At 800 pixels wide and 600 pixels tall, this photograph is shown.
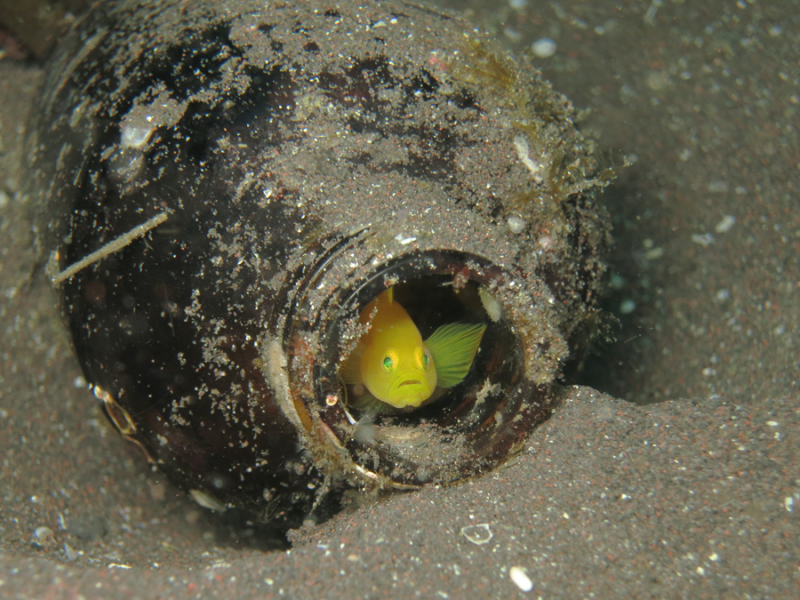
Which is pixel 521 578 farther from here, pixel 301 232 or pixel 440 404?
pixel 301 232

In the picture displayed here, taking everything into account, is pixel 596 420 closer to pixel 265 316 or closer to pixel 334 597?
pixel 334 597

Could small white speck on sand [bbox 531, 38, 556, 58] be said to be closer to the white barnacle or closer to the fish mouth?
the white barnacle

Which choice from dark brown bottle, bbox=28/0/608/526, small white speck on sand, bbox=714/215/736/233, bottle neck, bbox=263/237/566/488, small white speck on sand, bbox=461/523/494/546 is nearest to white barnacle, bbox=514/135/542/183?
dark brown bottle, bbox=28/0/608/526

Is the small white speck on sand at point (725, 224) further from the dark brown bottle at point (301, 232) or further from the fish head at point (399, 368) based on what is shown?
the fish head at point (399, 368)

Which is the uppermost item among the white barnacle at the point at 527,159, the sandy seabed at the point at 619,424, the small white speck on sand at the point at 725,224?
the white barnacle at the point at 527,159

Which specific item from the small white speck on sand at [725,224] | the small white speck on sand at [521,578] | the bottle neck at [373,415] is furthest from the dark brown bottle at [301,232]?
the small white speck on sand at [725,224]

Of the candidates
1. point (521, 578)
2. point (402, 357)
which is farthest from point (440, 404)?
point (521, 578)
